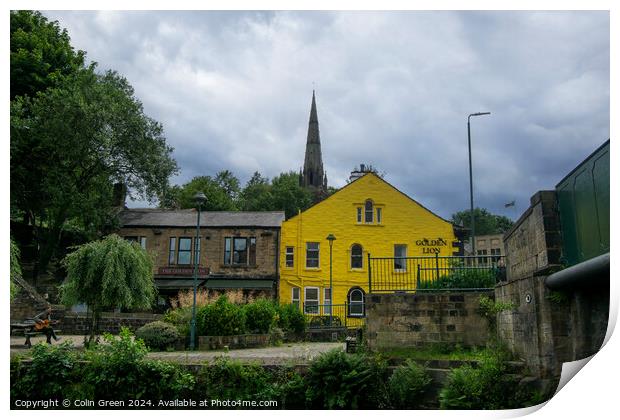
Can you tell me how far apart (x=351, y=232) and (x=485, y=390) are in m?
21.8

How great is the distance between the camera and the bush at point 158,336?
14251 mm

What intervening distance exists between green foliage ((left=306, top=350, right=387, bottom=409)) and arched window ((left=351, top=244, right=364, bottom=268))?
2026cm

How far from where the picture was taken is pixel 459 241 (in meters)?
29.7

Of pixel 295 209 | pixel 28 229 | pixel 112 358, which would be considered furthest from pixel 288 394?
pixel 295 209

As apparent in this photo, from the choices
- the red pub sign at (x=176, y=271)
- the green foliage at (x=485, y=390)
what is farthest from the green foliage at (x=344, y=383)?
the red pub sign at (x=176, y=271)

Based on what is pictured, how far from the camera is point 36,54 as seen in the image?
905 inches

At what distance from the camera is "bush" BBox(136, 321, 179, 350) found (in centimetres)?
1425

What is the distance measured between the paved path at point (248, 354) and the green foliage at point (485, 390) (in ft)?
9.40

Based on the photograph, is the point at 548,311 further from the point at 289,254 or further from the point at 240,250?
the point at 240,250

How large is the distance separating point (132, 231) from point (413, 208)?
52.6 feet

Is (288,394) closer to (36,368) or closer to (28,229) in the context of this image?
(36,368)

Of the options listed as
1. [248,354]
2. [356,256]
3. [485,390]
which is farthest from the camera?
[356,256]

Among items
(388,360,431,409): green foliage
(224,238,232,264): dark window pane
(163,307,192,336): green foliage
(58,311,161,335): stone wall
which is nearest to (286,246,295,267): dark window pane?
(224,238,232,264): dark window pane

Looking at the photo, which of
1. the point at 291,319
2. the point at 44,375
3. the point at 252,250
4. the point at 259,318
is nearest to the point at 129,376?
the point at 44,375
